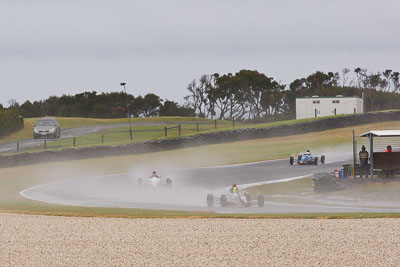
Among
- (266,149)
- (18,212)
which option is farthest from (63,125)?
(18,212)

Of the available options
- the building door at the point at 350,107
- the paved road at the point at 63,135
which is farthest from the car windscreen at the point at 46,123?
the building door at the point at 350,107

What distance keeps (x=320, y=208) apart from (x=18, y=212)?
42.8 ft

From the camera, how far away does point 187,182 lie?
1797 inches

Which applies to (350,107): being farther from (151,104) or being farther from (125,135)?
(151,104)

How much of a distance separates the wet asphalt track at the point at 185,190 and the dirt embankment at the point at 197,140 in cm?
1250

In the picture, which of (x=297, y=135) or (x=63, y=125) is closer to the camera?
(x=297, y=135)

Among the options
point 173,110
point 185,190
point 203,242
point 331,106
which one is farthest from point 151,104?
point 203,242

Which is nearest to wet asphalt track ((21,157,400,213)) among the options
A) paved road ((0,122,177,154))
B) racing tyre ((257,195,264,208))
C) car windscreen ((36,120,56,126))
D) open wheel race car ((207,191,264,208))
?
racing tyre ((257,195,264,208))

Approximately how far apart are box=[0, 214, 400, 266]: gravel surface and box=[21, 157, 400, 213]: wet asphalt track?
23.9 ft

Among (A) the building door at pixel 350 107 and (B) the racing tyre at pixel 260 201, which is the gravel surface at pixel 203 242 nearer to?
(B) the racing tyre at pixel 260 201

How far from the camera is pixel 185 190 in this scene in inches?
1647

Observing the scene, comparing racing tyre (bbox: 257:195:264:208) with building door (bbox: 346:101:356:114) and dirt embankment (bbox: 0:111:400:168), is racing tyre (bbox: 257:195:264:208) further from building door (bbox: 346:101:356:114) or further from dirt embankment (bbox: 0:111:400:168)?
building door (bbox: 346:101:356:114)

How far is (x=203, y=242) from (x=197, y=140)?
165 ft

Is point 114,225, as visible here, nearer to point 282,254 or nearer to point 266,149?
point 282,254
